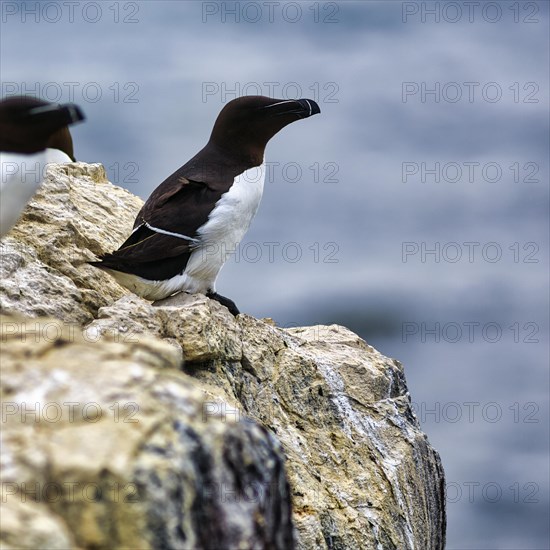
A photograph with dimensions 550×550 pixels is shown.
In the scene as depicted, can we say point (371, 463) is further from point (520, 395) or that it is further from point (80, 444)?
point (520, 395)

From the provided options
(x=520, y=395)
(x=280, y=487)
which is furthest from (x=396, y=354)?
(x=280, y=487)

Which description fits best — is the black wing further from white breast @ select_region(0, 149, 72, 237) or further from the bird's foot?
white breast @ select_region(0, 149, 72, 237)

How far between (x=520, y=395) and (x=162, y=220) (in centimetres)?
3323

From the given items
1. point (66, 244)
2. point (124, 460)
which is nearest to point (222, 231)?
point (66, 244)

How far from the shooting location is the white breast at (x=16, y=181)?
6.70m

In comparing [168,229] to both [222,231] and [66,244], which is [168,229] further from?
[66,244]

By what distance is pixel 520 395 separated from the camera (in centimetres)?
4031

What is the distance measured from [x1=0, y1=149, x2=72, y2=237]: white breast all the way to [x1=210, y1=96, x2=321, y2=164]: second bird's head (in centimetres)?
240

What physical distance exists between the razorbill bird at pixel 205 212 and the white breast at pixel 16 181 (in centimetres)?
114

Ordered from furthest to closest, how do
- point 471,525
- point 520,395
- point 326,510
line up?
point 520,395, point 471,525, point 326,510

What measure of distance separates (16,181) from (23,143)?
315 mm

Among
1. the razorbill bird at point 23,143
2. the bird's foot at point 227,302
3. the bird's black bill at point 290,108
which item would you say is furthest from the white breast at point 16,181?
the bird's black bill at point 290,108

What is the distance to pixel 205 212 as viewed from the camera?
8555mm

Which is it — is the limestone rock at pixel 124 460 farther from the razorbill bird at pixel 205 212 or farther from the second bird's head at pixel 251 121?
the second bird's head at pixel 251 121
